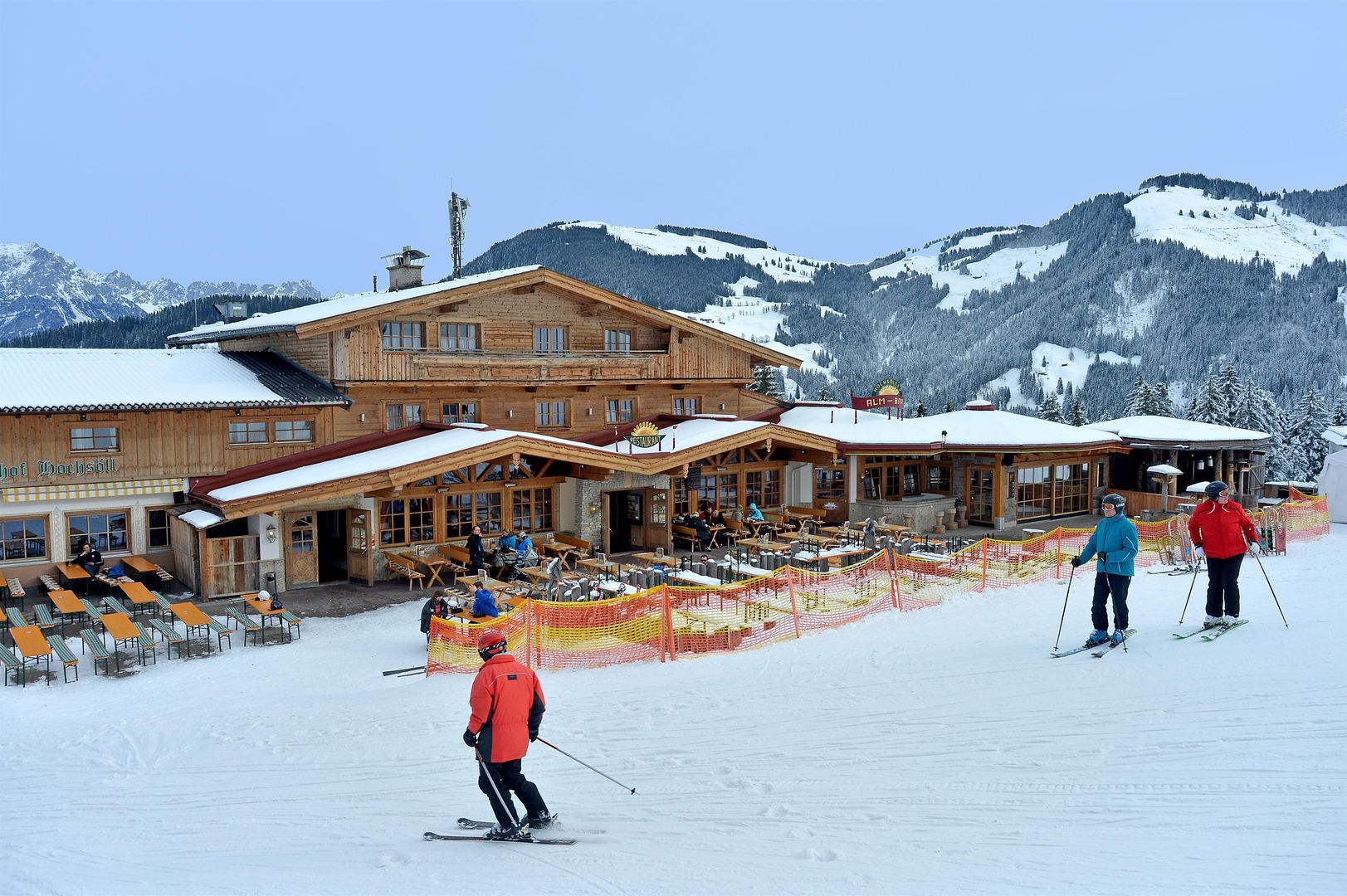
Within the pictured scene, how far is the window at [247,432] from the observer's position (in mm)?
23359

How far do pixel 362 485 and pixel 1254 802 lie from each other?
58.6 feet

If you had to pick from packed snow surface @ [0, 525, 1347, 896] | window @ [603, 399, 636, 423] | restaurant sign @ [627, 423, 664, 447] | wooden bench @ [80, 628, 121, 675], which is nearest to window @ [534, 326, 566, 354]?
window @ [603, 399, 636, 423]

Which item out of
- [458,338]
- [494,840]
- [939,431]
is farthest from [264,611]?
[939,431]

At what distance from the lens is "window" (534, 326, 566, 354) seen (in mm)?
28859

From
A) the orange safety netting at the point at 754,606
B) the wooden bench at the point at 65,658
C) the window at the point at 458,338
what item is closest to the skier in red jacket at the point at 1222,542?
the orange safety netting at the point at 754,606

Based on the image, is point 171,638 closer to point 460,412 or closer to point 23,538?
point 23,538

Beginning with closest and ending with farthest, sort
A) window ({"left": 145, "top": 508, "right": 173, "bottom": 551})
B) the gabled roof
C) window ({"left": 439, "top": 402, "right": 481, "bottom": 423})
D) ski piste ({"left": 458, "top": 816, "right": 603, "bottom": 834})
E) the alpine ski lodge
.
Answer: ski piste ({"left": 458, "top": 816, "right": 603, "bottom": 834}) < the alpine ski lodge < window ({"left": 145, "top": 508, "right": 173, "bottom": 551}) < the gabled roof < window ({"left": 439, "top": 402, "right": 481, "bottom": 423})

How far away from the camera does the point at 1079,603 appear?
53.8ft

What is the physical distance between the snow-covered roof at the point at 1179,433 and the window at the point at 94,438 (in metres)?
30.6

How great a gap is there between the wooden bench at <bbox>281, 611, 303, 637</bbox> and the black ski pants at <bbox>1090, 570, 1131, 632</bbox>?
503 inches

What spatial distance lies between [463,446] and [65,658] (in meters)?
9.71

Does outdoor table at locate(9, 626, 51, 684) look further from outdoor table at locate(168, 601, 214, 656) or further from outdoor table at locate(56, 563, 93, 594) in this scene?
outdoor table at locate(56, 563, 93, 594)

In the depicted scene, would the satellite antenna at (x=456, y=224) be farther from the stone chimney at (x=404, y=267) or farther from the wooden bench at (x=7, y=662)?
the wooden bench at (x=7, y=662)

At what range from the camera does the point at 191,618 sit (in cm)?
1702
